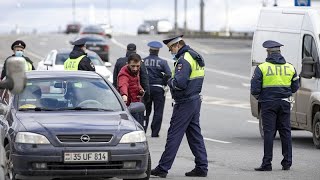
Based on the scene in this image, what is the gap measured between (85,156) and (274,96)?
3707mm

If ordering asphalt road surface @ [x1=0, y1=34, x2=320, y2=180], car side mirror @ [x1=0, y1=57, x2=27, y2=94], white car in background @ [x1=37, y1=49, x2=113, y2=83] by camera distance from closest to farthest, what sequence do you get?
car side mirror @ [x1=0, y1=57, x2=27, y2=94]
asphalt road surface @ [x1=0, y1=34, x2=320, y2=180]
white car in background @ [x1=37, y1=49, x2=113, y2=83]

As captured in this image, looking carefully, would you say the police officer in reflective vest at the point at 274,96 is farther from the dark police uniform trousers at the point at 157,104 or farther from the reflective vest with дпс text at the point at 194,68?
the dark police uniform trousers at the point at 157,104

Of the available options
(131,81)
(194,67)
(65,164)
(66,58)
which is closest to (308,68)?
(131,81)

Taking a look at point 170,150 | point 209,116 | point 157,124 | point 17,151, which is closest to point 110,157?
point 17,151

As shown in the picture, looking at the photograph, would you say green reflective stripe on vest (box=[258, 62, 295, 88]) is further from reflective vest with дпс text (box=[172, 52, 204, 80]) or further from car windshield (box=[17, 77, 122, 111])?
car windshield (box=[17, 77, 122, 111])

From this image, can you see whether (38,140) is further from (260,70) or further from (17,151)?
(260,70)

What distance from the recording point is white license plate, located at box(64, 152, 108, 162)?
36.9 feet

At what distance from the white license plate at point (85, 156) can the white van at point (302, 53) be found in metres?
5.97

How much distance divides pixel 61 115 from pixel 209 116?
1483 cm

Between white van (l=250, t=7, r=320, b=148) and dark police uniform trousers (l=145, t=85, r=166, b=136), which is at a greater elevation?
white van (l=250, t=7, r=320, b=148)

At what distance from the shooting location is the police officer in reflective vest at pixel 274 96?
46.1ft

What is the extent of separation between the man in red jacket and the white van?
203cm

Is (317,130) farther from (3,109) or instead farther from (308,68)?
(3,109)

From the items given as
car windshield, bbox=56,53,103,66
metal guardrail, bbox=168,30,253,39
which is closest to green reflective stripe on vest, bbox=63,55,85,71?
car windshield, bbox=56,53,103,66
